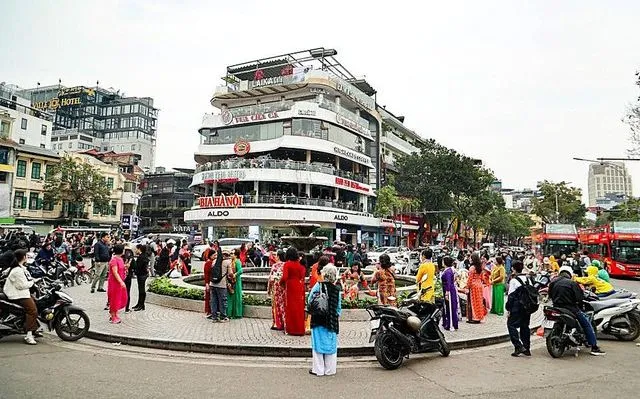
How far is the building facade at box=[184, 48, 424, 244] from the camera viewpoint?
44.0 metres

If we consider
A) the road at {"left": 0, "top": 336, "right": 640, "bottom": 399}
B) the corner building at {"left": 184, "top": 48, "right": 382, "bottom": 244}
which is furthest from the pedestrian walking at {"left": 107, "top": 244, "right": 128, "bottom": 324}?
the corner building at {"left": 184, "top": 48, "right": 382, "bottom": 244}

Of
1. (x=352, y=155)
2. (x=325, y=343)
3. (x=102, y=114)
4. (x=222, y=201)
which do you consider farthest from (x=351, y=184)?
(x=102, y=114)

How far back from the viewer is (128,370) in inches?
261

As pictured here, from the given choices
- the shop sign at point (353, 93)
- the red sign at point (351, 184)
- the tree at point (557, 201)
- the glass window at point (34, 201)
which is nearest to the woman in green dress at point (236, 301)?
the red sign at point (351, 184)

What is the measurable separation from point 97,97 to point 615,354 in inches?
4342

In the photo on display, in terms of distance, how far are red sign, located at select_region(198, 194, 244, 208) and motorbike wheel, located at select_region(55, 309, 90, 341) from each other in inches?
1365

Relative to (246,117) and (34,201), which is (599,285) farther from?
(34,201)

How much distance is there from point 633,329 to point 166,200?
6810 cm

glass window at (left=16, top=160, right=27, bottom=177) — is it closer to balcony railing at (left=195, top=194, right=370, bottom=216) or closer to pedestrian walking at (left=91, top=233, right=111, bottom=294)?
balcony railing at (left=195, top=194, right=370, bottom=216)

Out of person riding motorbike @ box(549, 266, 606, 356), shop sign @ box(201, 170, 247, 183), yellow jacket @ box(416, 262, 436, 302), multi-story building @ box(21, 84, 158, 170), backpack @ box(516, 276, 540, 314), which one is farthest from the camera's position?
multi-story building @ box(21, 84, 158, 170)

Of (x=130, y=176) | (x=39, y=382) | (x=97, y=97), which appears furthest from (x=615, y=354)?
(x=97, y=97)

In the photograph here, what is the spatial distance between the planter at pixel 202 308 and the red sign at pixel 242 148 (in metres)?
35.0

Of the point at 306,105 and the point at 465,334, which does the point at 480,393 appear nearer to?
the point at 465,334

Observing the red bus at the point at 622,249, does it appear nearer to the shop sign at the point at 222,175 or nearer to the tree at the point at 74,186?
the shop sign at the point at 222,175
